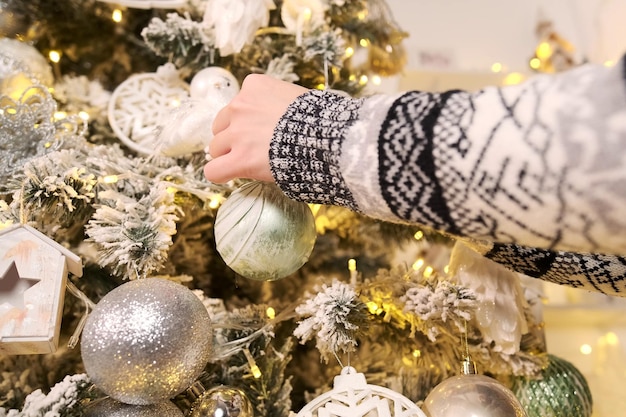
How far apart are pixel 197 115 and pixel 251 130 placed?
0.17 m

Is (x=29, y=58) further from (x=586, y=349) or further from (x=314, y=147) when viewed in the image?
(x=586, y=349)

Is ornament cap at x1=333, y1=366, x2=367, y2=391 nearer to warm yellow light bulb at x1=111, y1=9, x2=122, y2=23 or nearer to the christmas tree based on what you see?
the christmas tree

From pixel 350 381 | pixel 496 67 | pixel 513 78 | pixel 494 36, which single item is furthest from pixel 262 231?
pixel 494 36

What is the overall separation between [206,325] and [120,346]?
84mm

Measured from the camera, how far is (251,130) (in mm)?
538

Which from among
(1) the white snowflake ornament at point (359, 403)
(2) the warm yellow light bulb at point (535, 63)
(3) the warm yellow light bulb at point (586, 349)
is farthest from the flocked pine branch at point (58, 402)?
(2) the warm yellow light bulb at point (535, 63)

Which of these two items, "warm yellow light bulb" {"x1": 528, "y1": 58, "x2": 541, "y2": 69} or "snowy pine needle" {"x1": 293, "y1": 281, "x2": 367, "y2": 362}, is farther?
"warm yellow light bulb" {"x1": 528, "y1": 58, "x2": 541, "y2": 69}

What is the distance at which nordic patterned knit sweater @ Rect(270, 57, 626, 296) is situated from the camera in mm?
354

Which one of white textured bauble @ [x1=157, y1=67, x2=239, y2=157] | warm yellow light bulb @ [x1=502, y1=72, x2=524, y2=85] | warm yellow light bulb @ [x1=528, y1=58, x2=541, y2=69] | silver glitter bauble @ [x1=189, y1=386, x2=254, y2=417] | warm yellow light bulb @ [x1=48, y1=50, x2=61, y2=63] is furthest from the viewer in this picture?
warm yellow light bulb @ [x1=528, y1=58, x2=541, y2=69]

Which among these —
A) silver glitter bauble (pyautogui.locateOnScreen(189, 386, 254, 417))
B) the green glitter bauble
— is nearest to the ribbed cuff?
silver glitter bauble (pyautogui.locateOnScreen(189, 386, 254, 417))

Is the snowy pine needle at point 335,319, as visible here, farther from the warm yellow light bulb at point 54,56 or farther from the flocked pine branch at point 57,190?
the warm yellow light bulb at point 54,56

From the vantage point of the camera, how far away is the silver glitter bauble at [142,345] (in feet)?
1.64

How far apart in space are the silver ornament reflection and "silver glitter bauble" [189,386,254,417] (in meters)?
0.19

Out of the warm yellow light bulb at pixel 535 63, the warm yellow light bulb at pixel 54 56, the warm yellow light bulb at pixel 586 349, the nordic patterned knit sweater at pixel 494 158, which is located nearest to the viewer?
the nordic patterned knit sweater at pixel 494 158
